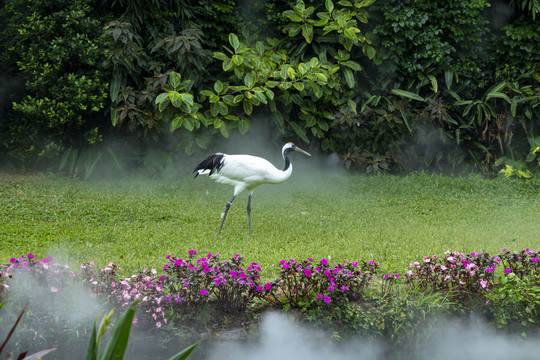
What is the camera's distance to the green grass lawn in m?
5.60

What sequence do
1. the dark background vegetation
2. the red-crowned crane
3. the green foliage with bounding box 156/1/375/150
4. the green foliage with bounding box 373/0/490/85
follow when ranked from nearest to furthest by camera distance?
Result: the red-crowned crane → the dark background vegetation → the green foliage with bounding box 156/1/375/150 → the green foliage with bounding box 373/0/490/85

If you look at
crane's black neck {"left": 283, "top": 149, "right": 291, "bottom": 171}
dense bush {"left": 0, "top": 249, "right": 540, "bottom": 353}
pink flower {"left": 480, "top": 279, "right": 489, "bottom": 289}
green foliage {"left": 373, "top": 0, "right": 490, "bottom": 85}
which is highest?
green foliage {"left": 373, "top": 0, "right": 490, "bottom": 85}

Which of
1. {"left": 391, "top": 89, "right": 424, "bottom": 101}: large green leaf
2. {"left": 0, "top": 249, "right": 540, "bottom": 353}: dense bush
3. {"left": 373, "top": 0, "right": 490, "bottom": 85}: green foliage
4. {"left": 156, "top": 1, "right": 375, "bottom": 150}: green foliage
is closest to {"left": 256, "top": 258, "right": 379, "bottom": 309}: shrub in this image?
{"left": 0, "top": 249, "right": 540, "bottom": 353}: dense bush

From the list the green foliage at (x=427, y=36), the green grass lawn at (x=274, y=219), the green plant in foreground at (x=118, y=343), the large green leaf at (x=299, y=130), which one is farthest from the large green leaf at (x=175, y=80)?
the green plant in foreground at (x=118, y=343)

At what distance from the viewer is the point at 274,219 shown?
7.13m

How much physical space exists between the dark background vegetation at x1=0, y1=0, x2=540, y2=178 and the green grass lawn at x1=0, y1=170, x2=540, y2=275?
30.1 inches

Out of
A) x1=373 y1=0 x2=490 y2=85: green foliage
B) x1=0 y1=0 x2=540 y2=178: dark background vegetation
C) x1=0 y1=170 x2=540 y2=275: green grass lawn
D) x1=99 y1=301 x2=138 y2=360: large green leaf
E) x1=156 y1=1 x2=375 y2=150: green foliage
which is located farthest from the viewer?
x1=373 y1=0 x2=490 y2=85: green foliage

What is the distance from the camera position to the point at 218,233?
20.4 ft

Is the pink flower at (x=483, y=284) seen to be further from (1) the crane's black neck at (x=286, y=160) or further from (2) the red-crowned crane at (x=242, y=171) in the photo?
(1) the crane's black neck at (x=286, y=160)

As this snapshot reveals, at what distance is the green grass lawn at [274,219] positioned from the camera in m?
5.60

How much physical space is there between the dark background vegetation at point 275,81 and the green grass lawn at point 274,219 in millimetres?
764

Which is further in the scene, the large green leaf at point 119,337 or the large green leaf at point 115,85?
the large green leaf at point 115,85

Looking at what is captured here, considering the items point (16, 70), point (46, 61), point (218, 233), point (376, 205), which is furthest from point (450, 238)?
point (16, 70)

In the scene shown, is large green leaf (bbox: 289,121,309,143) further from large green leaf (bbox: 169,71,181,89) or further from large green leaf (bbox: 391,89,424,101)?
large green leaf (bbox: 169,71,181,89)
